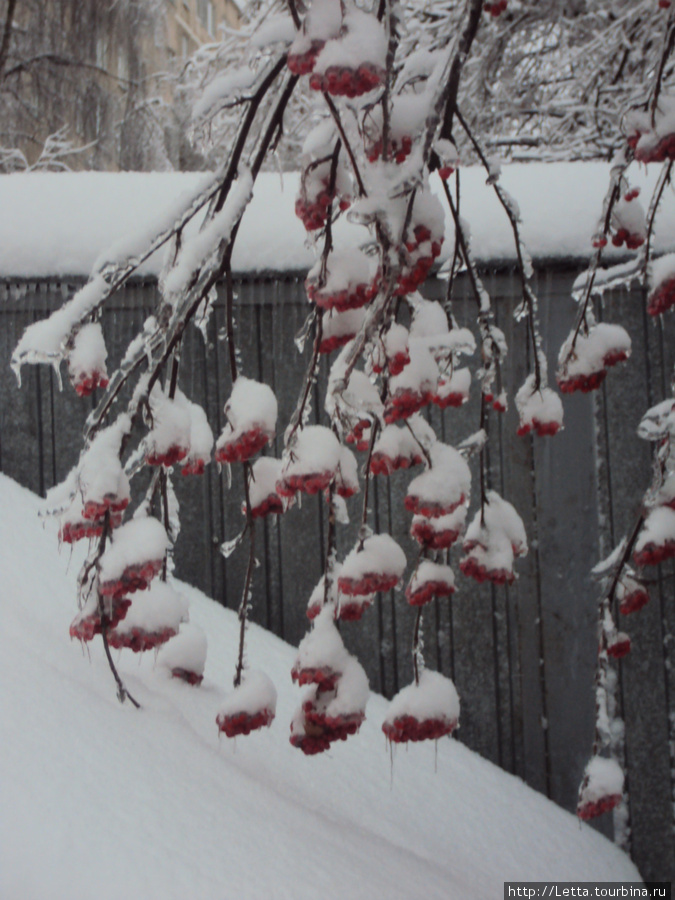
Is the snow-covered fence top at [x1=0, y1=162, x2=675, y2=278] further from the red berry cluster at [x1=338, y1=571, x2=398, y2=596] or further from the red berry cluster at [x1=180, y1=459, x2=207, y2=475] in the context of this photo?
the red berry cluster at [x1=338, y1=571, x2=398, y2=596]

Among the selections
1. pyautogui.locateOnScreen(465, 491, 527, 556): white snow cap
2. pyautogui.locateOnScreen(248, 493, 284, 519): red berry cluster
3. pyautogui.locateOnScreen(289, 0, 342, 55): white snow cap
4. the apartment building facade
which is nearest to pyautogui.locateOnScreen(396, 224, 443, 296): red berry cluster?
pyautogui.locateOnScreen(289, 0, 342, 55): white snow cap

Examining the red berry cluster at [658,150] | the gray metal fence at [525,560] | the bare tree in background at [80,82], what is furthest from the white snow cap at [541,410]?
the bare tree in background at [80,82]

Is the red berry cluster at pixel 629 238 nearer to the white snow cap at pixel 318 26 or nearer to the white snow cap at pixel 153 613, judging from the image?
the white snow cap at pixel 318 26

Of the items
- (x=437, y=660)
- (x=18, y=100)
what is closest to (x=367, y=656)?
(x=437, y=660)

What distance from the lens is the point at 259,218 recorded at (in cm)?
263

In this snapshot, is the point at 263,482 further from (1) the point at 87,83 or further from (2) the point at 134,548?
(1) the point at 87,83

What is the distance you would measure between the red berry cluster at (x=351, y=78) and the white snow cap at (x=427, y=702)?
0.74 metres

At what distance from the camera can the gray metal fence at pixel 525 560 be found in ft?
8.30

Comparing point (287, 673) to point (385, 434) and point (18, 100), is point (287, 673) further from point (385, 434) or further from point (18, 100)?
point (18, 100)

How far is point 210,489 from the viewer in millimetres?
2662

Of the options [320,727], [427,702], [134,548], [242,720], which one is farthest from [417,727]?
[134,548]

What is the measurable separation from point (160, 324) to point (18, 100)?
6.85 meters

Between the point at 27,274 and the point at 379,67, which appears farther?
the point at 27,274

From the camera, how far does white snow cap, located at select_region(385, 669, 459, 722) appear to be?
1019 mm
